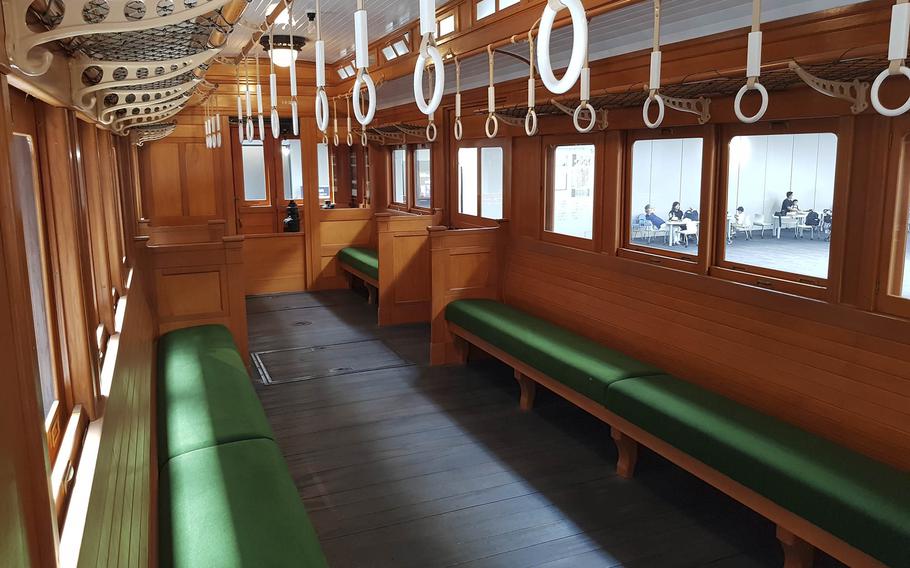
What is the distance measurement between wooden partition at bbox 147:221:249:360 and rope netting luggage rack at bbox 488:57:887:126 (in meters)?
3.01

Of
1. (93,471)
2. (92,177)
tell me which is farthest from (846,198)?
(92,177)

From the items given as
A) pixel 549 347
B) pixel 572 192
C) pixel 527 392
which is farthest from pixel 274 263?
pixel 549 347

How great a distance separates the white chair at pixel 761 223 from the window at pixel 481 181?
324 cm

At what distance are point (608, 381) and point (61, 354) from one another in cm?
312

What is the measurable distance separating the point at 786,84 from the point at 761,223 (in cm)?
92

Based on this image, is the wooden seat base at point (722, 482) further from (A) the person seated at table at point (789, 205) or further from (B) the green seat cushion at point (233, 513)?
(B) the green seat cushion at point (233, 513)

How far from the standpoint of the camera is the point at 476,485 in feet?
13.9

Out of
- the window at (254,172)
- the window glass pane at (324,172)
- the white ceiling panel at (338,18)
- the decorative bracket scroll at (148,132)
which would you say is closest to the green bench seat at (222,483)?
the white ceiling panel at (338,18)

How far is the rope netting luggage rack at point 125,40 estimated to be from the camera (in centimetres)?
164

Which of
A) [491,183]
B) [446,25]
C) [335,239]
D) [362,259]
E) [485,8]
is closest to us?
[485,8]

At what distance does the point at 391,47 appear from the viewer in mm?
8008

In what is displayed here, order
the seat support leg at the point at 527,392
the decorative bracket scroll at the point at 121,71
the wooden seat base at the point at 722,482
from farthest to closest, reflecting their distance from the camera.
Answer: the seat support leg at the point at 527,392 < the wooden seat base at the point at 722,482 < the decorative bracket scroll at the point at 121,71

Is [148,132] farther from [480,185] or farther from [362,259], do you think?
[480,185]

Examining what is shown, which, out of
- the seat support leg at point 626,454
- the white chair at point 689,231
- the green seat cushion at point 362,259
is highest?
the white chair at point 689,231
